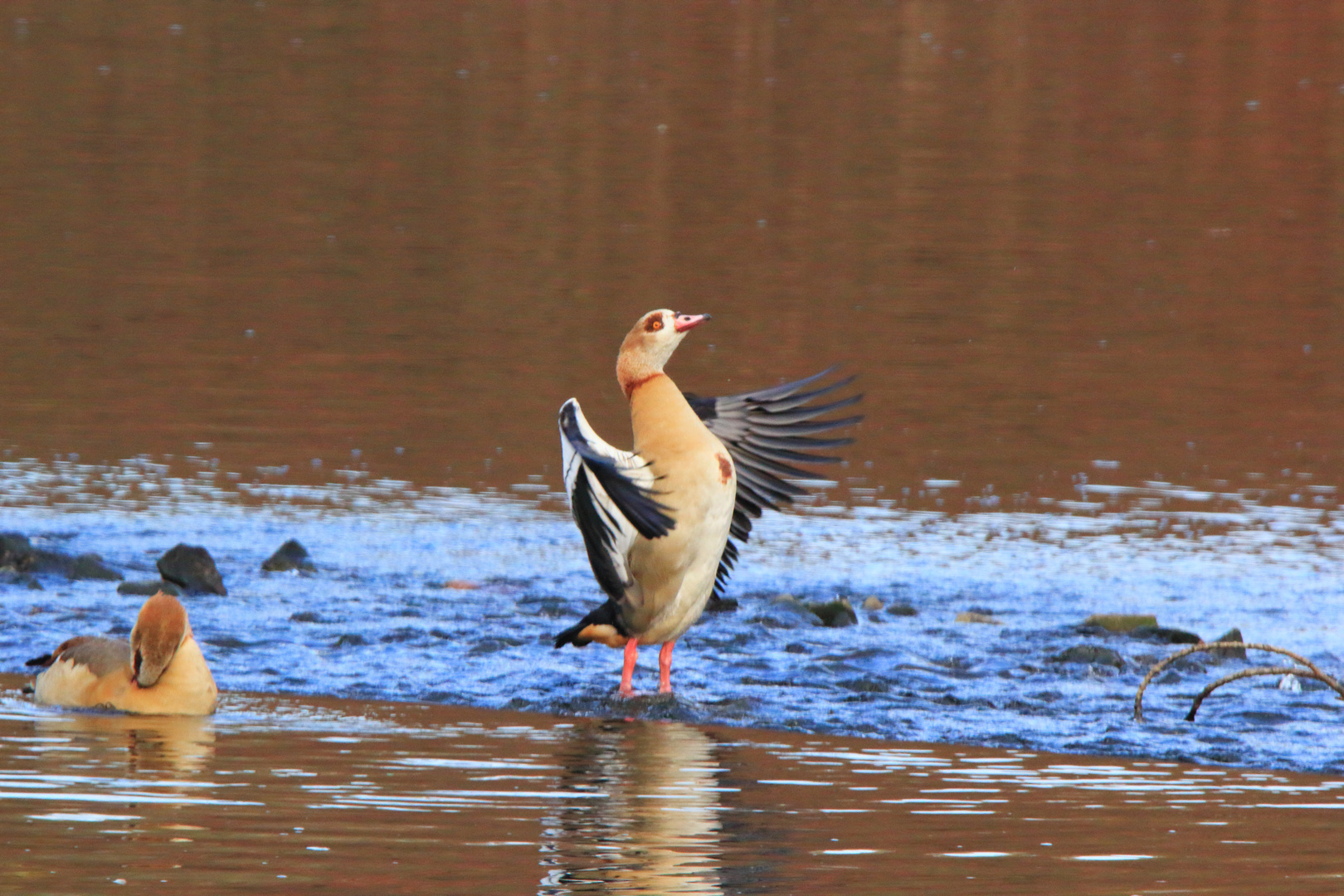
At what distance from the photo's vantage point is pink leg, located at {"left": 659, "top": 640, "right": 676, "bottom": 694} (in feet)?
27.1

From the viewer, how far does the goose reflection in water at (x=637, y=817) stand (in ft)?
17.6

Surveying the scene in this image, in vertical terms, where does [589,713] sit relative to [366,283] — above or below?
below

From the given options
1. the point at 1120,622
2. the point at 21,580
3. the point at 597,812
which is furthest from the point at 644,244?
the point at 597,812

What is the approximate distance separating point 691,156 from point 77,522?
17.5 metres

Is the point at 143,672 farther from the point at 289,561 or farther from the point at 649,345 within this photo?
the point at 289,561

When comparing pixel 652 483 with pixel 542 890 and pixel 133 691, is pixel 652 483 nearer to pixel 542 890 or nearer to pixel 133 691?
pixel 133 691

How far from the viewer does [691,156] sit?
92.1 feet

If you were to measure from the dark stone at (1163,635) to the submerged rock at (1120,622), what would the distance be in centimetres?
5

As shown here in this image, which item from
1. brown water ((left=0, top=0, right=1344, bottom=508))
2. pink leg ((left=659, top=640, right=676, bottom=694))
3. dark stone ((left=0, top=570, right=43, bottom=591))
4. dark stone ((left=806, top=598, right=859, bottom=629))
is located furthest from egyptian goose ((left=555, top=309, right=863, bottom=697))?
brown water ((left=0, top=0, right=1344, bottom=508))

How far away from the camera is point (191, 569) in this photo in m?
9.89

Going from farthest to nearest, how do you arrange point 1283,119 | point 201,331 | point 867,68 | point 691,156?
point 867,68, point 1283,119, point 691,156, point 201,331

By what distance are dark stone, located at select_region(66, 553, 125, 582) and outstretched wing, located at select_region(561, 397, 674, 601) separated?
3.25m

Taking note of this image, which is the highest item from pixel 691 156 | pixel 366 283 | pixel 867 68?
pixel 867 68

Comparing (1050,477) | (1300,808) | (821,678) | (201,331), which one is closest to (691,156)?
(201,331)
